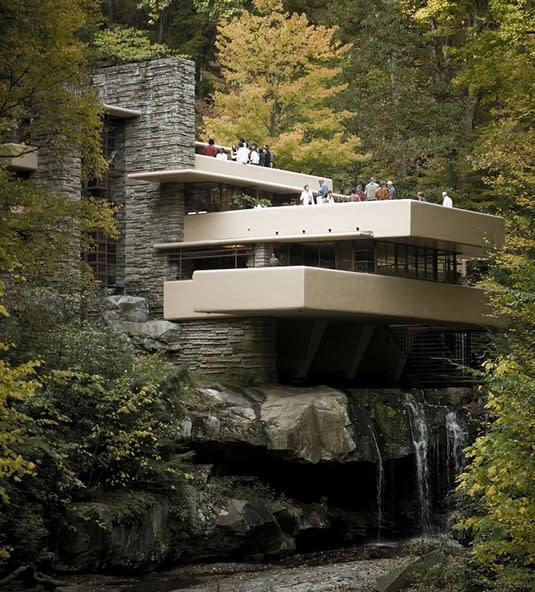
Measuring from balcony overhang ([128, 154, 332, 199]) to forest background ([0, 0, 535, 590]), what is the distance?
4.14 metres

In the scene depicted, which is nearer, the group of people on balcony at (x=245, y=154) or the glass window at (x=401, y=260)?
the glass window at (x=401, y=260)

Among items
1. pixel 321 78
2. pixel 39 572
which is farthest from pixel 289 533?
pixel 321 78

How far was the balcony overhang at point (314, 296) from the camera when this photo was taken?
34.6 meters

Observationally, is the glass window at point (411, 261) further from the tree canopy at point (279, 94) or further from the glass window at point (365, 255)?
the tree canopy at point (279, 94)

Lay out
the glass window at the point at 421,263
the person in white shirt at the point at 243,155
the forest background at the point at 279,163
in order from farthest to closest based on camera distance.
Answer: the person in white shirt at the point at 243,155 < the glass window at the point at 421,263 < the forest background at the point at 279,163

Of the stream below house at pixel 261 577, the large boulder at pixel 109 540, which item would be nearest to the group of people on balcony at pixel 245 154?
the stream below house at pixel 261 577

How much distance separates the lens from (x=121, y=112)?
1580 inches

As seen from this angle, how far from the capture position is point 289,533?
102 ft

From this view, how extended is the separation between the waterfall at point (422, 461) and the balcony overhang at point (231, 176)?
385 inches

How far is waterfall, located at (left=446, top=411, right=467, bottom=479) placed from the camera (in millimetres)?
35688

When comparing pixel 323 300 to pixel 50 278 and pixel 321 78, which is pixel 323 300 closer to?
pixel 50 278

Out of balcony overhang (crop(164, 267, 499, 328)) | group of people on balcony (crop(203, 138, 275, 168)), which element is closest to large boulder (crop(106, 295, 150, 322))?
balcony overhang (crop(164, 267, 499, 328))

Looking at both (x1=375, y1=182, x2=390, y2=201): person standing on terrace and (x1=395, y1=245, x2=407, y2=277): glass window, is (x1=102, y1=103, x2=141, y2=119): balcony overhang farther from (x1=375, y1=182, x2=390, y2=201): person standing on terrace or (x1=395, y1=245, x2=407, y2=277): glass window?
(x1=395, y1=245, x2=407, y2=277): glass window

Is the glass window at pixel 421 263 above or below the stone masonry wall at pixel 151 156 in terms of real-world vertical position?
below
